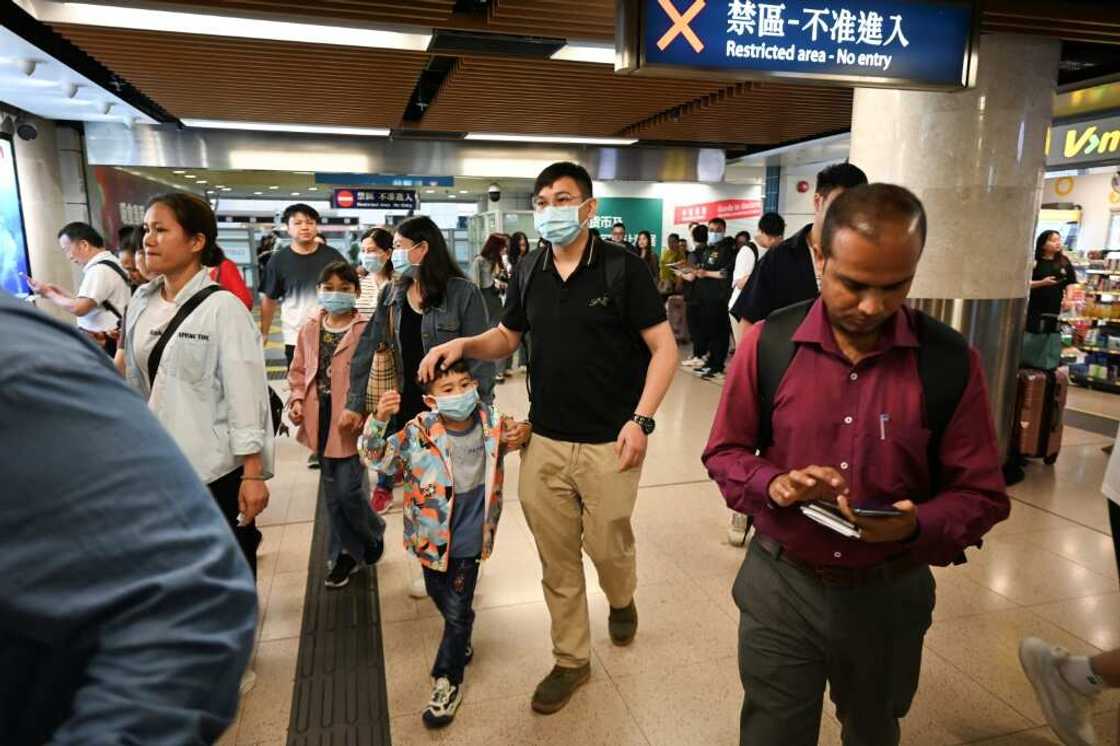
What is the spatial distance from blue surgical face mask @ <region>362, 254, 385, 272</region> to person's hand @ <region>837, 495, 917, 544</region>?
362 centimetres

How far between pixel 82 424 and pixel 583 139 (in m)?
9.84

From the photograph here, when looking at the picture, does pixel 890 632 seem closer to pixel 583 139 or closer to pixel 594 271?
pixel 594 271

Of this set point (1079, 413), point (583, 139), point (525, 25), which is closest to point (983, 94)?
point (525, 25)

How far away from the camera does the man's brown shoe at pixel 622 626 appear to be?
2.86m

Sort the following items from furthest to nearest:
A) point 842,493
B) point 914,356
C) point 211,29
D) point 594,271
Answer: point 211,29
point 594,271
point 914,356
point 842,493

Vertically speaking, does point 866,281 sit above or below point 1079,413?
above

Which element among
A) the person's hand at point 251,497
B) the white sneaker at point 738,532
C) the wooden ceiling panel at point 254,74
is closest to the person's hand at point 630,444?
the person's hand at point 251,497

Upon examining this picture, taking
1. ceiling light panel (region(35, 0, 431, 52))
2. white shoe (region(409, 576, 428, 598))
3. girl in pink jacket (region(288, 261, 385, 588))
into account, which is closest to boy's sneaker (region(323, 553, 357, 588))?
girl in pink jacket (region(288, 261, 385, 588))

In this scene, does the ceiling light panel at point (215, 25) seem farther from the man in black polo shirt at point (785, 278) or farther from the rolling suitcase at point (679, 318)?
the rolling suitcase at point (679, 318)

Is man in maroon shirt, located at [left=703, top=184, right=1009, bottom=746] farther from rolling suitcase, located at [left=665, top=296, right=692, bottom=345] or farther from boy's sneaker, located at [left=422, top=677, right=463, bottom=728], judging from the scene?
rolling suitcase, located at [left=665, top=296, right=692, bottom=345]

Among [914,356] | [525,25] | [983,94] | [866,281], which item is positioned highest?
[525,25]

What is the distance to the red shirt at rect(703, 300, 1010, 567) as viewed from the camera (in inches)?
54.1

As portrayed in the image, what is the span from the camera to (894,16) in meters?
3.30

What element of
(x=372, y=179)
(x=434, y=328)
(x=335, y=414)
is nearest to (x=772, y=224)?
(x=434, y=328)
